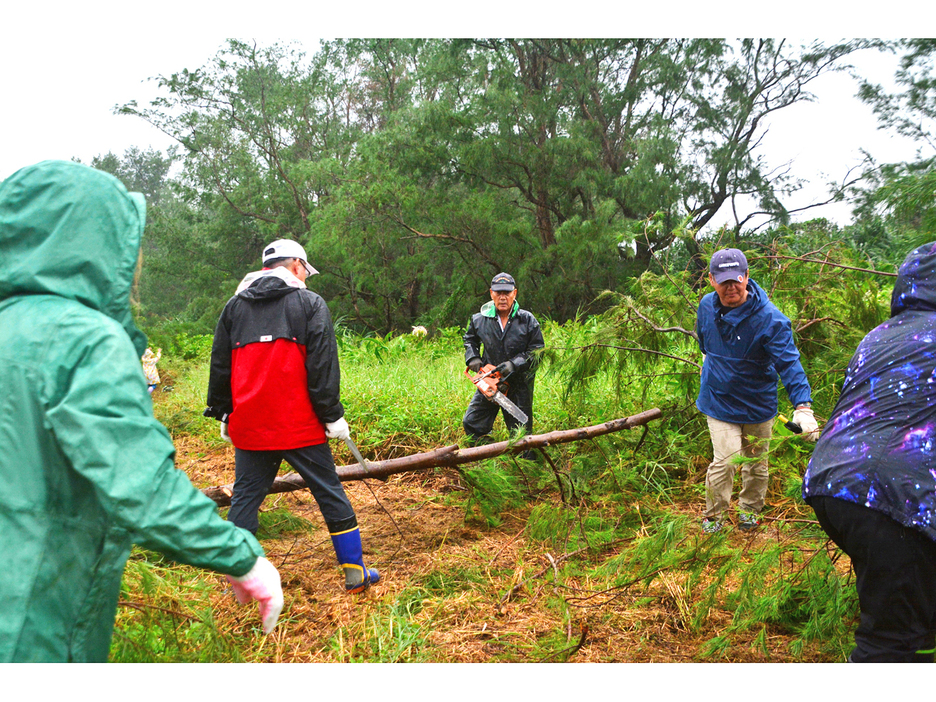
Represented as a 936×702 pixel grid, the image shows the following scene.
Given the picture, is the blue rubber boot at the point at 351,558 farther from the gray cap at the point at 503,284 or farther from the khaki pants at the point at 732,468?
the gray cap at the point at 503,284

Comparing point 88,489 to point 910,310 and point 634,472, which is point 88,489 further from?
point 634,472

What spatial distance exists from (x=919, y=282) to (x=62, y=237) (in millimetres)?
2246

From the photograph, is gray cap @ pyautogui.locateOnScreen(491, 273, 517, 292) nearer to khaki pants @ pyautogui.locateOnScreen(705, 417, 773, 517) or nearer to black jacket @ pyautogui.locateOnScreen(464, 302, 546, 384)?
black jacket @ pyautogui.locateOnScreen(464, 302, 546, 384)

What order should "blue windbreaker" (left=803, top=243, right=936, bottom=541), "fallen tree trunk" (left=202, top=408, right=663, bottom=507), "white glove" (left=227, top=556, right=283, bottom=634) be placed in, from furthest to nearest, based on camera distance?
1. "fallen tree trunk" (left=202, top=408, right=663, bottom=507)
2. "blue windbreaker" (left=803, top=243, right=936, bottom=541)
3. "white glove" (left=227, top=556, right=283, bottom=634)

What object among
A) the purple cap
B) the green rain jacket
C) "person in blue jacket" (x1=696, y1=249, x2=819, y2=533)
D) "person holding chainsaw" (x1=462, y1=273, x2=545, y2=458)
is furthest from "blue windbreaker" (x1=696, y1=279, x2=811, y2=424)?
the green rain jacket

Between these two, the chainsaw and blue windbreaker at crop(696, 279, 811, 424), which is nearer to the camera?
blue windbreaker at crop(696, 279, 811, 424)

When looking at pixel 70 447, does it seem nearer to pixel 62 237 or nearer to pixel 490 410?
pixel 62 237

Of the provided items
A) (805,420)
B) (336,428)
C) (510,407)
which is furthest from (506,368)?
(805,420)

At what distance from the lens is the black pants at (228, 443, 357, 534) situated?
129 inches

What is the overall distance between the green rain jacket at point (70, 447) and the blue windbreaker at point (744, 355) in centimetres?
335

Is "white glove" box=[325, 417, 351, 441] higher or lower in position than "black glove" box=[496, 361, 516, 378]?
lower

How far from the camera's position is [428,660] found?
270cm

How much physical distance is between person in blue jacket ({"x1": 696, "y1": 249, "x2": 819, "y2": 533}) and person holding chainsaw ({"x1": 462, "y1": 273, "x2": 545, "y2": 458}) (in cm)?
160

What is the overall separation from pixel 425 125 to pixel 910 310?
39.0 feet
